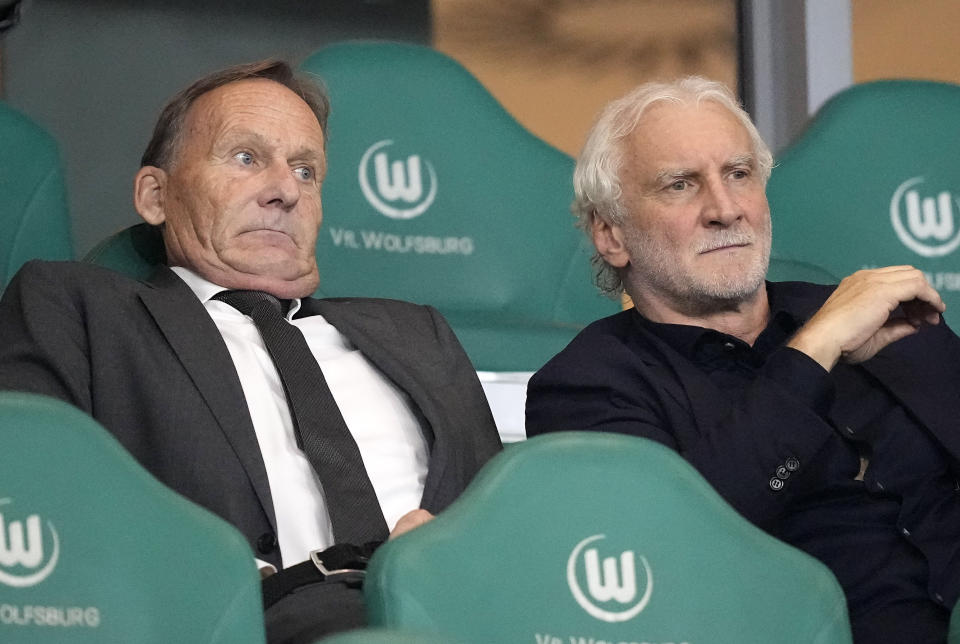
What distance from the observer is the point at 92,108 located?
2.94 meters

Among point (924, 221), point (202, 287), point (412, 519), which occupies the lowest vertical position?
point (924, 221)

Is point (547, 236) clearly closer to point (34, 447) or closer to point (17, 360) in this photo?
point (17, 360)

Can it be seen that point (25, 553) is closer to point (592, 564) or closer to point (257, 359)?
point (592, 564)

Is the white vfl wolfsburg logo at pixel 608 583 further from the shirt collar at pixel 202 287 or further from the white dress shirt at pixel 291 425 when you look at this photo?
the shirt collar at pixel 202 287

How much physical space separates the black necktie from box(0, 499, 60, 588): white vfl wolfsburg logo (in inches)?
21.1

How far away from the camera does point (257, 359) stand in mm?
1754

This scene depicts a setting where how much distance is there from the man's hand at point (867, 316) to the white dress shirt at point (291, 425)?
44cm

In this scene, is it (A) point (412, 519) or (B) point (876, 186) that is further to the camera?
(B) point (876, 186)

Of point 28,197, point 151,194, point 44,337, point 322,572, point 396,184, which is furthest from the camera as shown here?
point 396,184

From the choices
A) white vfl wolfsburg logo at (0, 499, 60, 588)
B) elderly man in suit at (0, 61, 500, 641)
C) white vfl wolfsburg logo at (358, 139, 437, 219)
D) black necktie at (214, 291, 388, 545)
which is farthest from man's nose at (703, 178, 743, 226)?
white vfl wolfsburg logo at (0, 499, 60, 588)

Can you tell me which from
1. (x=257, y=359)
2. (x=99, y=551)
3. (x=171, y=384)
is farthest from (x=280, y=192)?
(x=99, y=551)

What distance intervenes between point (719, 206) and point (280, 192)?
531 mm

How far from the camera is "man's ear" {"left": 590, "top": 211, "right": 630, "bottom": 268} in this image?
1883mm

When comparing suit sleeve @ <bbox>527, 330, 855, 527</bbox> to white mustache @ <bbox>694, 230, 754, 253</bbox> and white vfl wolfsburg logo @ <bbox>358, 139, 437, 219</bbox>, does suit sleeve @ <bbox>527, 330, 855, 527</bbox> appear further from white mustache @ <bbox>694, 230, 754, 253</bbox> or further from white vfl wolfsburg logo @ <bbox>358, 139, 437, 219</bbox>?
white vfl wolfsburg logo @ <bbox>358, 139, 437, 219</bbox>
